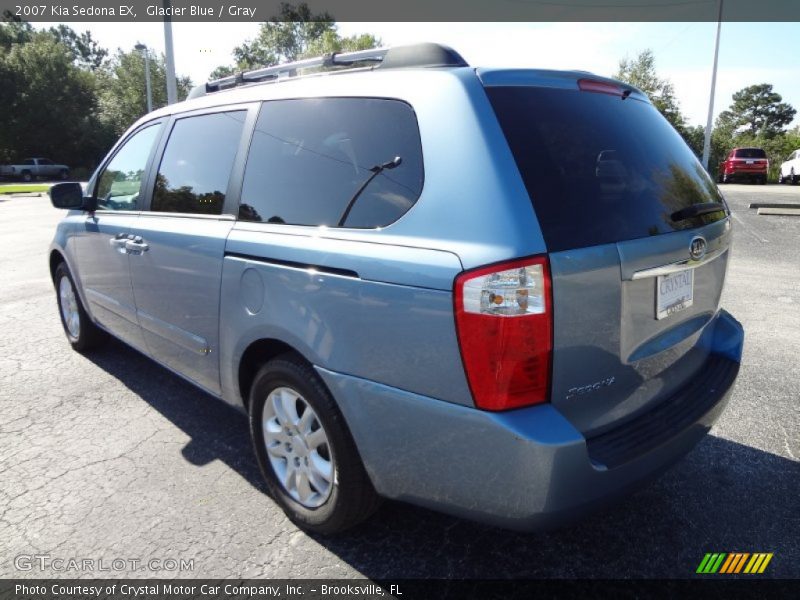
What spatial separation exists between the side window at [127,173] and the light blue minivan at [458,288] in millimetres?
1003

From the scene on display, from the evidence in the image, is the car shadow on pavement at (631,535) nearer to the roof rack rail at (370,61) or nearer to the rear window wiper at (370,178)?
the rear window wiper at (370,178)

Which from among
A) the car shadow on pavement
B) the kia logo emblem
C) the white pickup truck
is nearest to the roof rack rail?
the kia logo emblem

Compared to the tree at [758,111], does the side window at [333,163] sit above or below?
below

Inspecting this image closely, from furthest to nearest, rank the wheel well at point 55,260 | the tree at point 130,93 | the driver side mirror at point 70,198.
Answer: the tree at point 130,93 → the wheel well at point 55,260 → the driver side mirror at point 70,198

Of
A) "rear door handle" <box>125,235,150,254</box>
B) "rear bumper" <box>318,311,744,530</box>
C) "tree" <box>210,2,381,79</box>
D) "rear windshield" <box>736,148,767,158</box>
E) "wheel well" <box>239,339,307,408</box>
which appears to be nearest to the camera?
"rear bumper" <box>318,311,744,530</box>

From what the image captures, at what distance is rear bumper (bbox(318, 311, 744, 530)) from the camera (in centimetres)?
171

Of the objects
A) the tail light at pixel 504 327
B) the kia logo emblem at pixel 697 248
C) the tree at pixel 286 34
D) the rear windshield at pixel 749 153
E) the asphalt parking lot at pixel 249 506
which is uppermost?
the tree at pixel 286 34

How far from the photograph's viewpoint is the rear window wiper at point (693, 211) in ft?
7.23

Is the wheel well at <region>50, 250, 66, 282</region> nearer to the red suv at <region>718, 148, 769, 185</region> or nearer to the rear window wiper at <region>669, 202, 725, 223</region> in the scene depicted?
the rear window wiper at <region>669, 202, 725, 223</region>

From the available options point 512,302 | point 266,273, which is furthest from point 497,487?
point 266,273

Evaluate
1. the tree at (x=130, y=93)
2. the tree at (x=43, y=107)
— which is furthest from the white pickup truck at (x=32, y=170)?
the tree at (x=130, y=93)

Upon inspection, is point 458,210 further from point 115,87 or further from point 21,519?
point 115,87

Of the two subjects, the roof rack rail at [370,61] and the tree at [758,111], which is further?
the tree at [758,111]

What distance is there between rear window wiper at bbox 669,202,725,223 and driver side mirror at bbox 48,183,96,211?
3778mm
